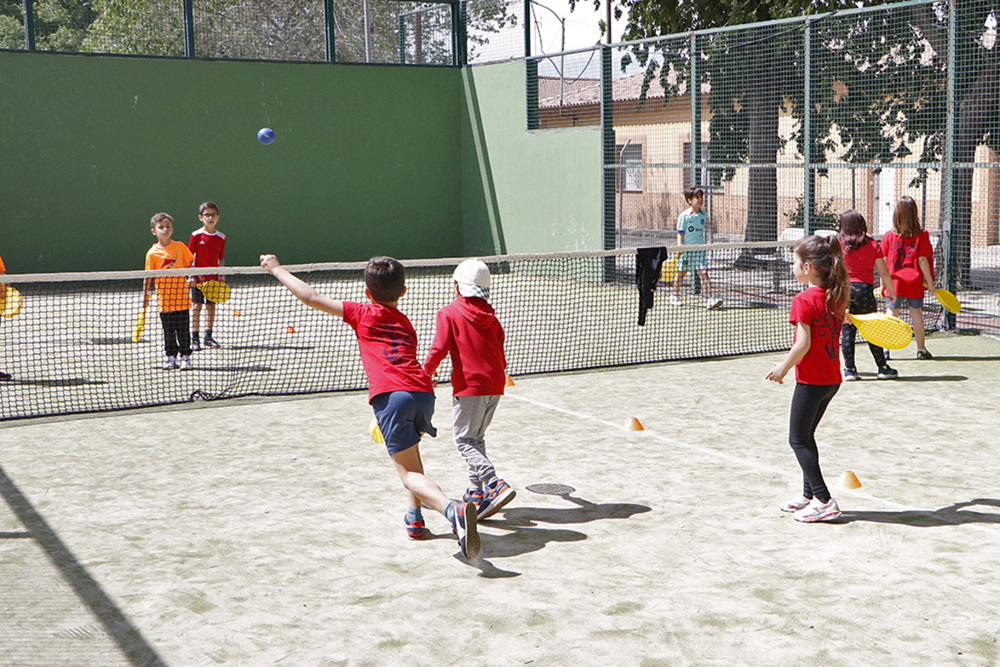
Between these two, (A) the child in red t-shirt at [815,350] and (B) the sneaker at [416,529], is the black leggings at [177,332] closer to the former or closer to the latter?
(B) the sneaker at [416,529]

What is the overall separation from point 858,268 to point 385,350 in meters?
5.37

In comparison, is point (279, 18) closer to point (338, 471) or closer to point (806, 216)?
point (806, 216)

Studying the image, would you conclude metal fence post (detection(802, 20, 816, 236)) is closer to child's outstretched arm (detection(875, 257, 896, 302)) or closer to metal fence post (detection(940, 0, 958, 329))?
metal fence post (detection(940, 0, 958, 329))

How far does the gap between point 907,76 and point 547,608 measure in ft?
35.8

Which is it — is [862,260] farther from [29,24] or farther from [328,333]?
[29,24]

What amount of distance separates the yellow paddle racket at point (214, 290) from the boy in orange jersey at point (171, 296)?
652 millimetres

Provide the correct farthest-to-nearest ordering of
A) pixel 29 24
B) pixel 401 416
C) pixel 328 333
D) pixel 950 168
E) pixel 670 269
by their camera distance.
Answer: pixel 29 24 → pixel 670 269 → pixel 328 333 → pixel 950 168 → pixel 401 416

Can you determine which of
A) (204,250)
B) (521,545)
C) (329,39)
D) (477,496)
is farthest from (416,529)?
(329,39)

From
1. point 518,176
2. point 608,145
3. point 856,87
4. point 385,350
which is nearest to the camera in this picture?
point 385,350

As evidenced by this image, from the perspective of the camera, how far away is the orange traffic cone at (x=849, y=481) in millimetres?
6215

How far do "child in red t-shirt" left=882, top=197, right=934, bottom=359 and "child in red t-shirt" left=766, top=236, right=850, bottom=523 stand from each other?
16.4ft

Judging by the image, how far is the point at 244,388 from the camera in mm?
9625

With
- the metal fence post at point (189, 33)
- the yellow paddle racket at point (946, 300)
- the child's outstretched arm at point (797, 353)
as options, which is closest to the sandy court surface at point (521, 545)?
the child's outstretched arm at point (797, 353)

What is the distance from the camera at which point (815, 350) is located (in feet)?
18.2
